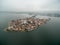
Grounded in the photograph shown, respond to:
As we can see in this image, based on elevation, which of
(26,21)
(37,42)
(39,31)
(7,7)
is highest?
(7,7)

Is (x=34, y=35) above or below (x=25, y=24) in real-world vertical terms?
below

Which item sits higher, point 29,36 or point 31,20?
point 31,20

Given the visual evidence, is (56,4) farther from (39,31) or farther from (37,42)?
(37,42)

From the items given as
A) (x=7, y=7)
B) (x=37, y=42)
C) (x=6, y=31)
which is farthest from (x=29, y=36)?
(x=7, y=7)
